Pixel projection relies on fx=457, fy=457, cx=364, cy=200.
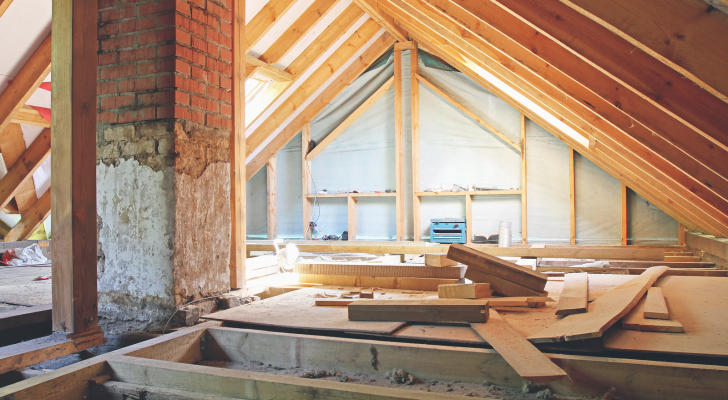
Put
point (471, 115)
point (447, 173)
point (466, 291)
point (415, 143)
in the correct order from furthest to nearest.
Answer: point (415, 143)
point (447, 173)
point (471, 115)
point (466, 291)

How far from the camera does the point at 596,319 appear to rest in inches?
68.2

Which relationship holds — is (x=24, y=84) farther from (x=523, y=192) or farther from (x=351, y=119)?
(x=523, y=192)

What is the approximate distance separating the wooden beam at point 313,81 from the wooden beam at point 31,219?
8.99ft

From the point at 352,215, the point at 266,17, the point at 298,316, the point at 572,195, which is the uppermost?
the point at 266,17

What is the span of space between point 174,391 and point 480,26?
2864 mm

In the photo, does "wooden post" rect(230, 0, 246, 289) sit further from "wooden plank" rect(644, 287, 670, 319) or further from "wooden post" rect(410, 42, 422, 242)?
"wooden post" rect(410, 42, 422, 242)

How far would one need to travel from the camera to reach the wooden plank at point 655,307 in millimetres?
1811

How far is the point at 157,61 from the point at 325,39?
4.30m

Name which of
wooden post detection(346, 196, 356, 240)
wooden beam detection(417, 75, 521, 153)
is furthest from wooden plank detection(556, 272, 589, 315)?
wooden post detection(346, 196, 356, 240)

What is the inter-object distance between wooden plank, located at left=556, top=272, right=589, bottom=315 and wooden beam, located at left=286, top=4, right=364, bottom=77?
480 cm

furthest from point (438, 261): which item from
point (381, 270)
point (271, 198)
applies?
point (271, 198)

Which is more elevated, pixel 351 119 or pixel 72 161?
pixel 351 119

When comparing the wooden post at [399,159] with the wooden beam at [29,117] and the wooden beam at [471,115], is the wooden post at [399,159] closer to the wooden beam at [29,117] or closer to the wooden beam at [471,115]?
the wooden beam at [471,115]

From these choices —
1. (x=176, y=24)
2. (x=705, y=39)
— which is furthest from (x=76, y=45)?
(x=705, y=39)
